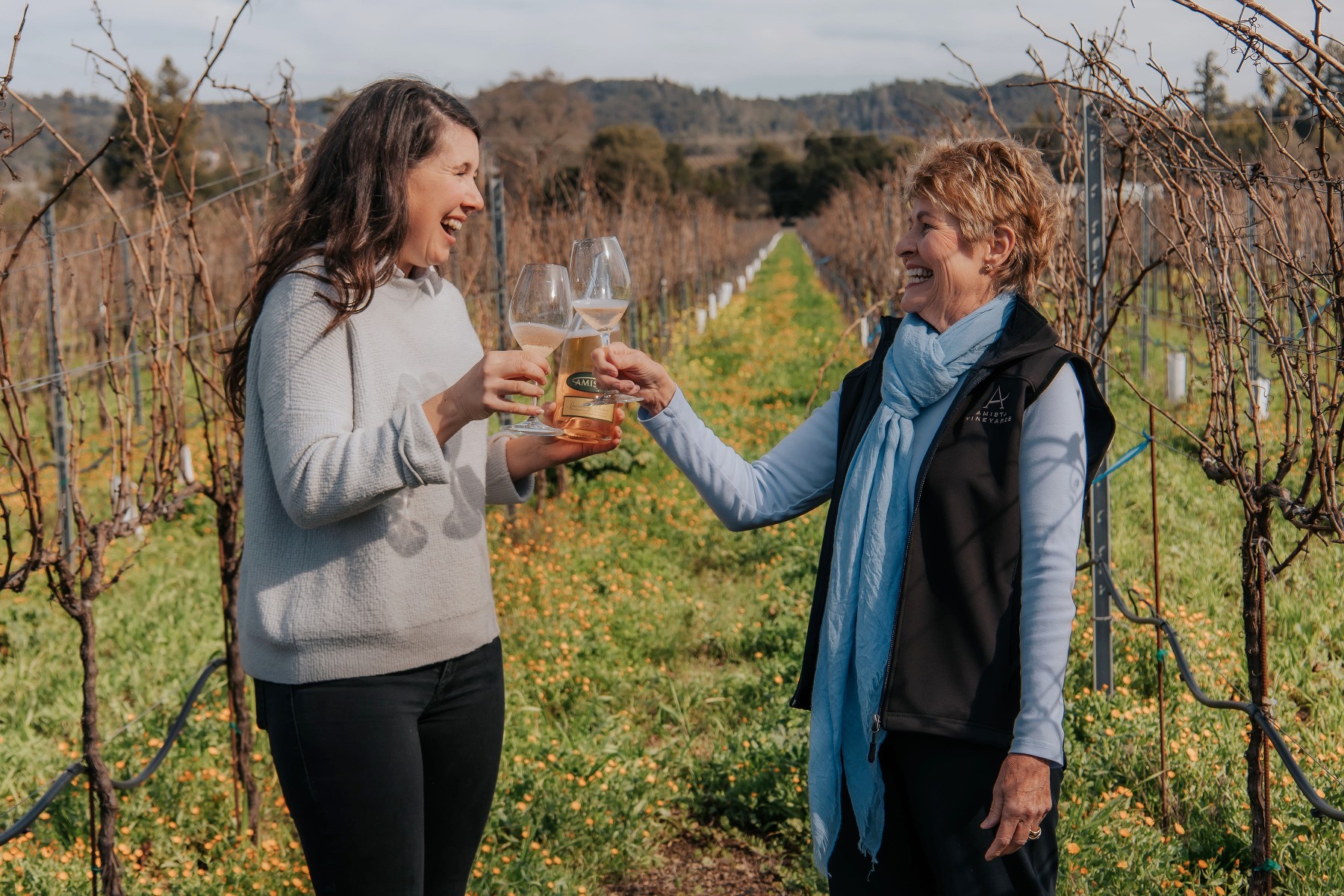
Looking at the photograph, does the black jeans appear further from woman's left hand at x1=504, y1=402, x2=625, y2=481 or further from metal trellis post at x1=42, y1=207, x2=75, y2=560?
metal trellis post at x1=42, y1=207, x2=75, y2=560

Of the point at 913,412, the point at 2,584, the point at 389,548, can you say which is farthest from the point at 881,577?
the point at 2,584

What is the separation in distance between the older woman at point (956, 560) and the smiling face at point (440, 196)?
1.20ft

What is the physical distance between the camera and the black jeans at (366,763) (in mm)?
1688

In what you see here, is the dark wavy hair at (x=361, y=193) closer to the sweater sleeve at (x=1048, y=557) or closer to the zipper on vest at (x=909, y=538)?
the zipper on vest at (x=909, y=538)

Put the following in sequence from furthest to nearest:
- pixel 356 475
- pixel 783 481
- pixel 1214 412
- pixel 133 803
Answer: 1. pixel 133 803
2. pixel 1214 412
3. pixel 783 481
4. pixel 356 475

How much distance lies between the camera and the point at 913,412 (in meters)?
1.81

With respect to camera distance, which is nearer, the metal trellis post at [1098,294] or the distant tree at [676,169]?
the metal trellis post at [1098,294]

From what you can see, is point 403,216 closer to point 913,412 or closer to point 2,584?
point 913,412

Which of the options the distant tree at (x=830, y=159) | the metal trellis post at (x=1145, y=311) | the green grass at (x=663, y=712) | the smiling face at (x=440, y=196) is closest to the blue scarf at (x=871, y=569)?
the smiling face at (x=440, y=196)

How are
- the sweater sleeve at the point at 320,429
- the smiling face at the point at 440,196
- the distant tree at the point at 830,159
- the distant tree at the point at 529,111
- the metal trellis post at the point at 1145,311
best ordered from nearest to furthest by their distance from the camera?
the sweater sleeve at the point at 320,429
the smiling face at the point at 440,196
the metal trellis post at the point at 1145,311
the distant tree at the point at 529,111
the distant tree at the point at 830,159

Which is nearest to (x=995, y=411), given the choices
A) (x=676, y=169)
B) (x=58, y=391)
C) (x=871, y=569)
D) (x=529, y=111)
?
(x=871, y=569)

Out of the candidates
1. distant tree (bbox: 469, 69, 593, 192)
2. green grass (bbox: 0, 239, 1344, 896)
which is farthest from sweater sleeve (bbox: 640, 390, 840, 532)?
distant tree (bbox: 469, 69, 593, 192)

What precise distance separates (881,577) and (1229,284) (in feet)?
4.07

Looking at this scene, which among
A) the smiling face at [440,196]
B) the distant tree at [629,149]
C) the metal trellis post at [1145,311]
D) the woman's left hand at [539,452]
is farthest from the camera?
the distant tree at [629,149]
